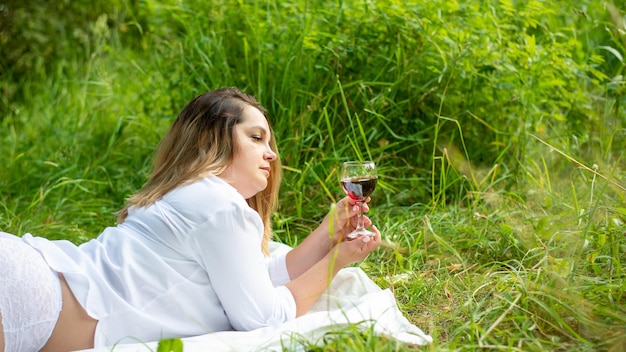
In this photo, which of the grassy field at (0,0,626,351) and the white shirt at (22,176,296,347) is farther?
the grassy field at (0,0,626,351)

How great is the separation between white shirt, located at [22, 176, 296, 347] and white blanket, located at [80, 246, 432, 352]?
2.5 inches

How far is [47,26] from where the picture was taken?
7.80 meters

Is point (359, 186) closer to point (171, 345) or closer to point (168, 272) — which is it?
point (168, 272)

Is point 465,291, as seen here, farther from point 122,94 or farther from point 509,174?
point 122,94

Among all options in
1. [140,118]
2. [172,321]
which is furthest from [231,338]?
[140,118]

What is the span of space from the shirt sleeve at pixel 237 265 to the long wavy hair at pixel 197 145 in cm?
27

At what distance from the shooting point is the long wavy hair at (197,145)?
278 cm

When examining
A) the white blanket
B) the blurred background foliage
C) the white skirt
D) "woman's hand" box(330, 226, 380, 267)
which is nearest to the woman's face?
"woman's hand" box(330, 226, 380, 267)

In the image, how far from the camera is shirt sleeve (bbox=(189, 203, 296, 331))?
2.47m

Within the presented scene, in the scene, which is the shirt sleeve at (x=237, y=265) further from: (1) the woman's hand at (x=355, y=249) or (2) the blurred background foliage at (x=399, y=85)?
(2) the blurred background foliage at (x=399, y=85)

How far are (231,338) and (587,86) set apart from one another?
3609 millimetres

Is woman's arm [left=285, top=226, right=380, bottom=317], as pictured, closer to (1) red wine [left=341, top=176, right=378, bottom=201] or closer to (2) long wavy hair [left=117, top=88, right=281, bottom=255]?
(1) red wine [left=341, top=176, right=378, bottom=201]

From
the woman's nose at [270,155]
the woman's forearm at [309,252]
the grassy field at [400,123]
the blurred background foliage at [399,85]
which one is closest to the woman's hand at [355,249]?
the woman's forearm at [309,252]

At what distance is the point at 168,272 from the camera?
253 cm
